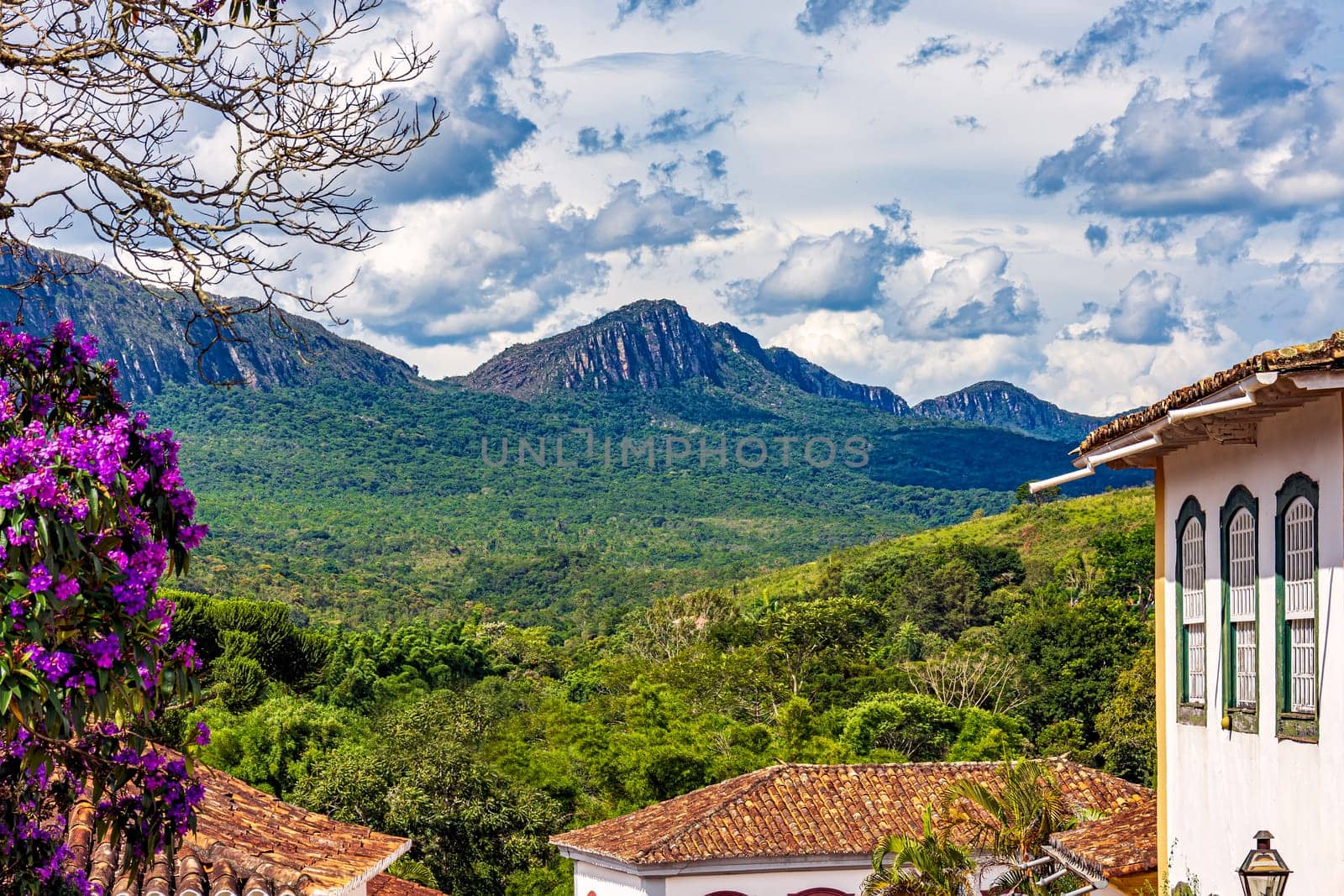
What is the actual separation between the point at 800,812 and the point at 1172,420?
16.5m

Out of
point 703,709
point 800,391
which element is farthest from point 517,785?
point 800,391

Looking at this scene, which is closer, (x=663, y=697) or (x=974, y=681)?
(x=663, y=697)

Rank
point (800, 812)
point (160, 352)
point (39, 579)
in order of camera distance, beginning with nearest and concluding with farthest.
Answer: point (39, 579), point (800, 812), point (160, 352)

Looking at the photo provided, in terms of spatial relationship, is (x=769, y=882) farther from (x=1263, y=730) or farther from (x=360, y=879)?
(x=1263, y=730)

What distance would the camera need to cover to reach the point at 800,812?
23547 millimetres

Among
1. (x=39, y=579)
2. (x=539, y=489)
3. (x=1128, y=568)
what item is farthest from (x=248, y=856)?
(x=539, y=489)

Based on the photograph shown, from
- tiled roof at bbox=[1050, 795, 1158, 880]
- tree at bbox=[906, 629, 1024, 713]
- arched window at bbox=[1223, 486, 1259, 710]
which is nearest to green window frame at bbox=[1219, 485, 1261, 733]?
arched window at bbox=[1223, 486, 1259, 710]

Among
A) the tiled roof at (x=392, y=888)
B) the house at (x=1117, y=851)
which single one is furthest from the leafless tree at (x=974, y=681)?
the house at (x=1117, y=851)

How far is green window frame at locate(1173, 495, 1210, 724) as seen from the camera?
380 inches

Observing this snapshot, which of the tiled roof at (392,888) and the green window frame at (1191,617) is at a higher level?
the green window frame at (1191,617)

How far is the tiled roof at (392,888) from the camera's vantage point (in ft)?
60.3

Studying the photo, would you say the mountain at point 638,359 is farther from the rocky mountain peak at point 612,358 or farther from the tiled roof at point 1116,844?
the tiled roof at point 1116,844

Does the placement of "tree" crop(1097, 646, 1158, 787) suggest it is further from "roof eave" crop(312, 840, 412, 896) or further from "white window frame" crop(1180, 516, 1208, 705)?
"white window frame" crop(1180, 516, 1208, 705)

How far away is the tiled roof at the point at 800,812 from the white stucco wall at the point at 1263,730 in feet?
39.0
